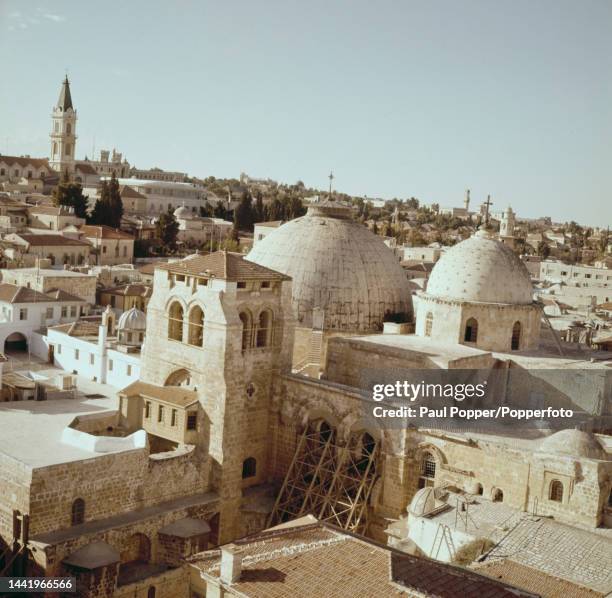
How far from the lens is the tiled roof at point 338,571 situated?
12.5 meters

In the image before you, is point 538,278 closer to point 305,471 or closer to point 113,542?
point 305,471

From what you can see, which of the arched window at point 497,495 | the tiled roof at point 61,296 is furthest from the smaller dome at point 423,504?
the tiled roof at point 61,296

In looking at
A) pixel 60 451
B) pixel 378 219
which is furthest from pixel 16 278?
pixel 378 219

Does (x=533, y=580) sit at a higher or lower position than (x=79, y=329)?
lower

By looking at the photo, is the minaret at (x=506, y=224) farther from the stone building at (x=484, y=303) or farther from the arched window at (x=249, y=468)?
the arched window at (x=249, y=468)

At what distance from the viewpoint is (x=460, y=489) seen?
18844 mm

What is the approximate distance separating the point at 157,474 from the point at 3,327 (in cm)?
1793

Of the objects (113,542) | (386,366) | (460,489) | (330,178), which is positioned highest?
(330,178)

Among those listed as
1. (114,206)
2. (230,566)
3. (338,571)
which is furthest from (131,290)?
(338,571)

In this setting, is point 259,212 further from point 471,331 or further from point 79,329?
point 471,331

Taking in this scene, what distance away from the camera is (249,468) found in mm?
22047

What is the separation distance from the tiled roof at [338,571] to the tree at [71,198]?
53.2m

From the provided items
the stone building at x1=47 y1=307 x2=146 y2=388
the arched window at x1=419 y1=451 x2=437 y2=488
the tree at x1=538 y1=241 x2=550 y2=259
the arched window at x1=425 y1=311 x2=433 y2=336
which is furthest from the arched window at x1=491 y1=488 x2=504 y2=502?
the tree at x1=538 y1=241 x2=550 y2=259

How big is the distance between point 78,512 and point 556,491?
34.7ft
